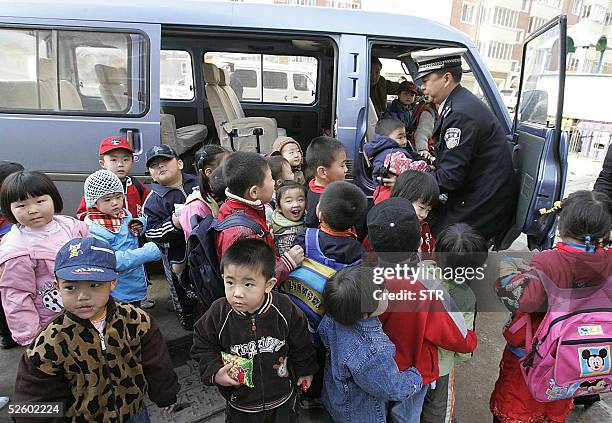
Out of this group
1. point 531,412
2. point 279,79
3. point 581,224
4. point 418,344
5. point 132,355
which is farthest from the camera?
point 279,79

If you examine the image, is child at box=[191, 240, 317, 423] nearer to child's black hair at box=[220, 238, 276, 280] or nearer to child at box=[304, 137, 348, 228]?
child's black hair at box=[220, 238, 276, 280]

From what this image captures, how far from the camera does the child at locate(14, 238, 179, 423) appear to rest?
1.34 m

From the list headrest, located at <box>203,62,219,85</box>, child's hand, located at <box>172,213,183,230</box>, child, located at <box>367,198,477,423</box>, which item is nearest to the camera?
child, located at <box>367,198,477,423</box>

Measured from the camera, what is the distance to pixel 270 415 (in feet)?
5.58

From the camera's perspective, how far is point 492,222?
2799 mm

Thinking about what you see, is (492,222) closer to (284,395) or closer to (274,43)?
(284,395)

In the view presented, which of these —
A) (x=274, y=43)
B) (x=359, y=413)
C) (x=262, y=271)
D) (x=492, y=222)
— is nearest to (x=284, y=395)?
(x=359, y=413)

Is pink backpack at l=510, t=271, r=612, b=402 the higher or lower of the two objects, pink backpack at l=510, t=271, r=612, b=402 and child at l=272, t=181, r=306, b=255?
the lower

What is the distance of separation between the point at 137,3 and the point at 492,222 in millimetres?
3002

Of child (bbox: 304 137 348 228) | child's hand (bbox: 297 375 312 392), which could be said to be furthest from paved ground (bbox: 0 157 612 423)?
child (bbox: 304 137 348 228)

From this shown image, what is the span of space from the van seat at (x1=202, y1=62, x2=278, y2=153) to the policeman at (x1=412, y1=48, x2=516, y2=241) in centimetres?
186

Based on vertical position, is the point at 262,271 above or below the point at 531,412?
above

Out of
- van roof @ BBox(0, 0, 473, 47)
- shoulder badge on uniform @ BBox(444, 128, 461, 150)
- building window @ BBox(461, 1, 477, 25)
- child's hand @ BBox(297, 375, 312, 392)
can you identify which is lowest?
child's hand @ BBox(297, 375, 312, 392)

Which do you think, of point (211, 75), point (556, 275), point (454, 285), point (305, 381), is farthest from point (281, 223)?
point (211, 75)
